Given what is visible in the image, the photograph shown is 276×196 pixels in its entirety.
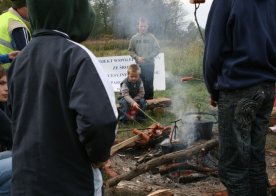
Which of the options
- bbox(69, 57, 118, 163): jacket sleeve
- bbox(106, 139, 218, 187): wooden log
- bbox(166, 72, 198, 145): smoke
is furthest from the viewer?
bbox(166, 72, 198, 145): smoke

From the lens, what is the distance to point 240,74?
285 cm

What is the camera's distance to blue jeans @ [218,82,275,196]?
9.45 ft

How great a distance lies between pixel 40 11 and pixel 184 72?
9.82 metres

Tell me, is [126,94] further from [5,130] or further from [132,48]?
[5,130]

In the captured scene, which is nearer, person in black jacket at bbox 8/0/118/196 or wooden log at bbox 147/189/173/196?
person in black jacket at bbox 8/0/118/196

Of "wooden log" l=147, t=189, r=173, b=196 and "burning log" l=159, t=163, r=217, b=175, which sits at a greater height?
"wooden log" l=147, t=189, r=173, b=196

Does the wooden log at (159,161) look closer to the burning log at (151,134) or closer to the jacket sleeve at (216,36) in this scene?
the burning log at (151,134)

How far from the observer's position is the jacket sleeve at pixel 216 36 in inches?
113

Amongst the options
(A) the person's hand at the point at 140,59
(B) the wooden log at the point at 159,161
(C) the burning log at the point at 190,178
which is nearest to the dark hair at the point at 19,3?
(B) the wooden log at the point at 159,161

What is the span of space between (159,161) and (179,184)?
35 cm

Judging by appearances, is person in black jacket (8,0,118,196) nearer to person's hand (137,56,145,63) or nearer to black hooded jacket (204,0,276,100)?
black hooded jacket (204,0,276,100)

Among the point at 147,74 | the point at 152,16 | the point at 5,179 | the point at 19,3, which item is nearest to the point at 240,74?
the point at 5,179

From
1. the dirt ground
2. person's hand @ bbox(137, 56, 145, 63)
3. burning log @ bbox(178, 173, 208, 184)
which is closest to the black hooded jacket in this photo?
the dirt ground

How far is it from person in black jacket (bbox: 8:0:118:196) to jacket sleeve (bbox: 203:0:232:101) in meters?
1.13
